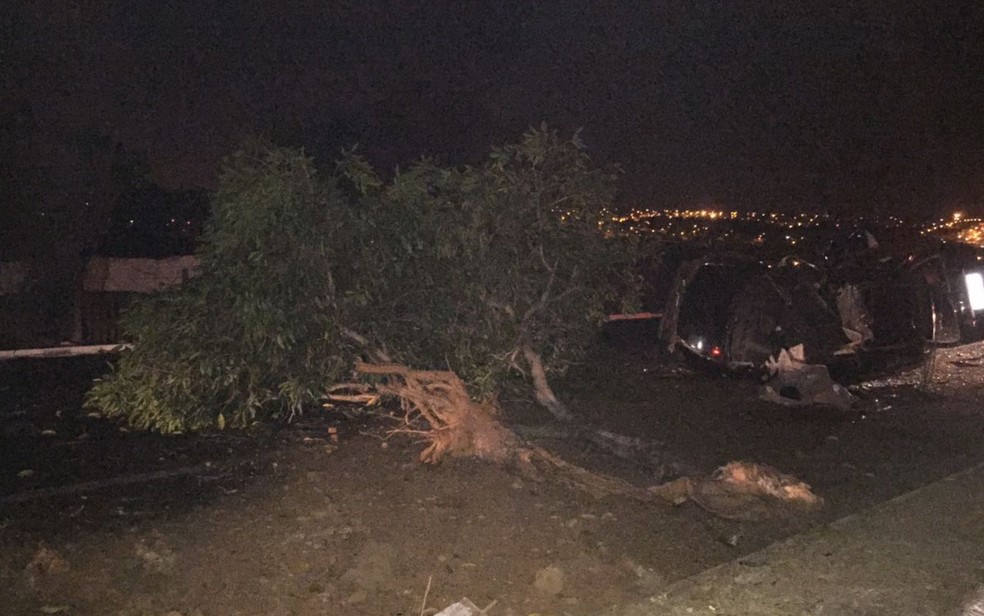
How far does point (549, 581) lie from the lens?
16.4ft

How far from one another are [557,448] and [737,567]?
2.72 metres

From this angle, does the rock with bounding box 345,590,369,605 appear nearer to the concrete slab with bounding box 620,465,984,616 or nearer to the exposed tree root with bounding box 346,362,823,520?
the concrete slab with bounding box 620,465,984,616

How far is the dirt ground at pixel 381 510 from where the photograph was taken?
15.9 ft

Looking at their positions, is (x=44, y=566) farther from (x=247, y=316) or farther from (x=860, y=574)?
(x=860, y=574)

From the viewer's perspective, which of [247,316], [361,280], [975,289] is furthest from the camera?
[975,289]

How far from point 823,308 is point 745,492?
4861 mm

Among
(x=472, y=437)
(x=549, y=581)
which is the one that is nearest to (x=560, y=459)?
(x=472, y=437)

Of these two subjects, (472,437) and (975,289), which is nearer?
(472,437)

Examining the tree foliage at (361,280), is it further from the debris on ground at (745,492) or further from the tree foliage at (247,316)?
the debris on ground at (745,492)

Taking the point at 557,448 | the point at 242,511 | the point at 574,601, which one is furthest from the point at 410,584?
the point at 557,448

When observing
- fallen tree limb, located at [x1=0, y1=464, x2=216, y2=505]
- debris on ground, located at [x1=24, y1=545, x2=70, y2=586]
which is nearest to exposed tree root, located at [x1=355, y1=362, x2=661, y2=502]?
fallen tree limb, located at [x1=0, y1=464, x2=216, y2=505]

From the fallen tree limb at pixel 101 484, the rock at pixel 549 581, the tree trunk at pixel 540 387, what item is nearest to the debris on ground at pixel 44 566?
the fallen tree limb at pixel 101 484

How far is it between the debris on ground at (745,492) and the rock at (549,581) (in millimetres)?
1506

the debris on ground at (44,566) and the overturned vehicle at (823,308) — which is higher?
the overturned vehicle at (823,308)
